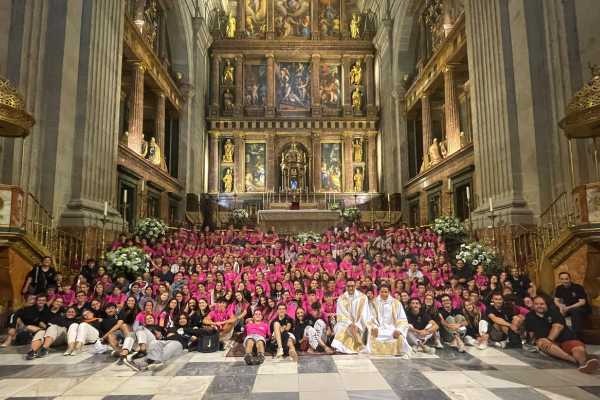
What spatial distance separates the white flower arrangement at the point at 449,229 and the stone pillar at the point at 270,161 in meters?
13.8

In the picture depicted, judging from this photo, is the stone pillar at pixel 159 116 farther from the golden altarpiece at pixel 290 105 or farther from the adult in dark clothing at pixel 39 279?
the adult in dark clothing at pixel 39 279

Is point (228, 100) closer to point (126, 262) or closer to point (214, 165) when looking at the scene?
point (214, 165)

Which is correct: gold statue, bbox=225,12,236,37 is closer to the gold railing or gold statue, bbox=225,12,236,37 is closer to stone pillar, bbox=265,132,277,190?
stone pillar, bbox=265,132,277,190

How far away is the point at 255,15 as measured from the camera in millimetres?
28062

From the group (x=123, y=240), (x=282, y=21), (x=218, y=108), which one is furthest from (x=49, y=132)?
(x=282, y=21)

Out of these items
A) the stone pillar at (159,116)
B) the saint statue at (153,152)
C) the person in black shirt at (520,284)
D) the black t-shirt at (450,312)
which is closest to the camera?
the black t-shirt at (450,312)

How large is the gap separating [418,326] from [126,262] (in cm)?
737

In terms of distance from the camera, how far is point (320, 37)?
27.7 metres

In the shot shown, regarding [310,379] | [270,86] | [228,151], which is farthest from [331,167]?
[310,379]

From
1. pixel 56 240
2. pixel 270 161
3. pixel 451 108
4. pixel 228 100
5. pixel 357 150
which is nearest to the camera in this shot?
pixel 56 240

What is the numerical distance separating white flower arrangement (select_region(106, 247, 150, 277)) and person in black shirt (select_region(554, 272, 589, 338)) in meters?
9.58

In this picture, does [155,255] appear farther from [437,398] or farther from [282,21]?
[282,21]

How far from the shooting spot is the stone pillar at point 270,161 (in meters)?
26.1

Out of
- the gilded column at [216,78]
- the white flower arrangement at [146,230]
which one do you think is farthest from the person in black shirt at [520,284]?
the gilded column at [216,78]
